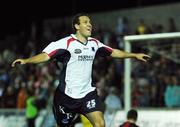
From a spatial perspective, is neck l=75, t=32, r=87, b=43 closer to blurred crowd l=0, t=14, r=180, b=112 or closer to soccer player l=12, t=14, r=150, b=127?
soccer player l=12, t=14, r=150, b=127

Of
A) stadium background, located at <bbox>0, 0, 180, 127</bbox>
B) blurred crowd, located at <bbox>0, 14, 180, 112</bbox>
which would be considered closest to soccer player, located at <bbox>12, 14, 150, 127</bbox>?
blurred crowd, located at <bbox>0, 14, 180, 112</bbox>

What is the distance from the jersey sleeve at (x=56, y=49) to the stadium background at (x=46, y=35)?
19.4 ft

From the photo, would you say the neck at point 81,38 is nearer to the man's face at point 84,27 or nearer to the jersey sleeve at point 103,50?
the man's face at point 84,27

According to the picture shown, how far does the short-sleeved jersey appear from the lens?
8.91 metres

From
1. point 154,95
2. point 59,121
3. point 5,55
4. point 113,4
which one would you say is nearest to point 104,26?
point 113,4

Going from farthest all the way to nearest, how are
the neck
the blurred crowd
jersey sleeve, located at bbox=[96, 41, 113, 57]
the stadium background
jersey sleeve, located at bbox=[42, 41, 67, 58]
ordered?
the stadium background < the blurred crowd < jersey sleeve, located at bbox=[96, 41, 113, 57] < the neck < jersey sleeve, located at bbox=[42, 41, 67, 58]

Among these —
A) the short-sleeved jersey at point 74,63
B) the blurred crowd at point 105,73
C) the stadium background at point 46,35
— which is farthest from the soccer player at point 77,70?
the stadium background at point 46,35

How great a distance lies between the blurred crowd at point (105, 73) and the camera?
51.6ft

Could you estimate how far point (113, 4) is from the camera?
22.2 metres

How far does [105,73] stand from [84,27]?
9256mm

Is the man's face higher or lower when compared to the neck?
higher

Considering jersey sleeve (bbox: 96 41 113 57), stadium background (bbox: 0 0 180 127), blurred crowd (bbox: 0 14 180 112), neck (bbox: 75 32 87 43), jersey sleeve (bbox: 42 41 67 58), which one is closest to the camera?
jersey sleeve (bbox: 42 41 67 58)

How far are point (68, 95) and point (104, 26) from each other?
1285 centimetres

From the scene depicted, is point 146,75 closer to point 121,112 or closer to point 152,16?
point 121,112
